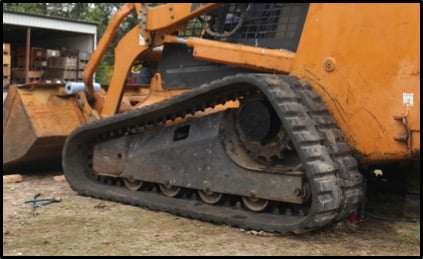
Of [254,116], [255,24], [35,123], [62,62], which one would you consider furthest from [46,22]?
[254,116]

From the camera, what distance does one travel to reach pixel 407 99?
4090 mm

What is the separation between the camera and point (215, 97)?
5.00 m

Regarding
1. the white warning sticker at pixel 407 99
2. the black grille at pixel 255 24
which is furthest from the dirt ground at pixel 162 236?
the black grille at pixel 255 24

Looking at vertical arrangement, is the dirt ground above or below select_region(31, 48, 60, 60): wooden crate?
below

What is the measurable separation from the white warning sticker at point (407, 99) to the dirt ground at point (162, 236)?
99cm

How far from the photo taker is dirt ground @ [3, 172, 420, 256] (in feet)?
13.3

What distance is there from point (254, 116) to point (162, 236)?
44.5 inches

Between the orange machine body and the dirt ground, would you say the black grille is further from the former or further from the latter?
the dirt ground

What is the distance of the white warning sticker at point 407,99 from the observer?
4.07 meters

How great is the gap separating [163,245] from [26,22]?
42.7ft

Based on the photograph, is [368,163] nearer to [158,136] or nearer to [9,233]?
[158,136]

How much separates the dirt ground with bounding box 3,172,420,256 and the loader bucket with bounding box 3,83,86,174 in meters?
1.37

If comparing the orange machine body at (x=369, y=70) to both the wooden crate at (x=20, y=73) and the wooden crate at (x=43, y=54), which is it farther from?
the wooden crate at (x=43, y=54)

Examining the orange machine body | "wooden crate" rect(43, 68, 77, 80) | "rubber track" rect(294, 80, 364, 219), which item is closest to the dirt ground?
"rubber track" rect(294, 80, 364, 219)
